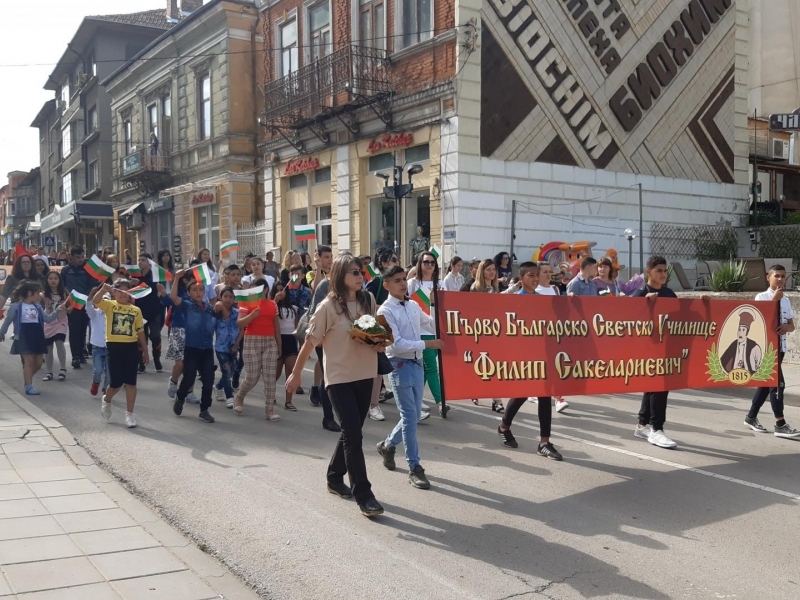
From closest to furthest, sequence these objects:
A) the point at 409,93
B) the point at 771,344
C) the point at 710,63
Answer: the point at 771,344
the point at 409,93
the point at 710,63

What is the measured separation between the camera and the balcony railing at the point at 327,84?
67.1ft

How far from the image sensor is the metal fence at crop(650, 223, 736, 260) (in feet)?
71.8

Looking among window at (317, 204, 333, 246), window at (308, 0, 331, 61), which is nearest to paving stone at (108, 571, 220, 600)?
window at (317, 204, 333, 246)

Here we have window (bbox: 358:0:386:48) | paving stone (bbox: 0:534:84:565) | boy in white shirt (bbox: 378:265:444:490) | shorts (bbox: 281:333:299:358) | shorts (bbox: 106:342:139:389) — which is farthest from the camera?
window (bbox: 358:0:386:48)

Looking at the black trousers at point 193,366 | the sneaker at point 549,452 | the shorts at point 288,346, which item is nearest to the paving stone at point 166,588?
the sneaker at point 549,452

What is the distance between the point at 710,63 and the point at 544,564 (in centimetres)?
2148

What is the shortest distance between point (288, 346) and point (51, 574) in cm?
541

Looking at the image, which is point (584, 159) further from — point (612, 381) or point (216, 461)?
point (216, 461)

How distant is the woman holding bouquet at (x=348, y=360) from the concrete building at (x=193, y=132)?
24514 mm

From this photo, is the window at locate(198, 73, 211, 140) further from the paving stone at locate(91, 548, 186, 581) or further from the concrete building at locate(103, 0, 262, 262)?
the paving stone at locate(91, 548, 186, 581)

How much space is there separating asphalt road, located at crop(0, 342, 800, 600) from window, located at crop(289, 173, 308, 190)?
54.1 ft

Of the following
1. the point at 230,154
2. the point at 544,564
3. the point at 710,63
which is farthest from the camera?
the point at 230,154

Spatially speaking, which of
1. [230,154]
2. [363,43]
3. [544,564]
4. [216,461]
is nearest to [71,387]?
[216,461]

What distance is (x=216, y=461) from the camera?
7.18 m
